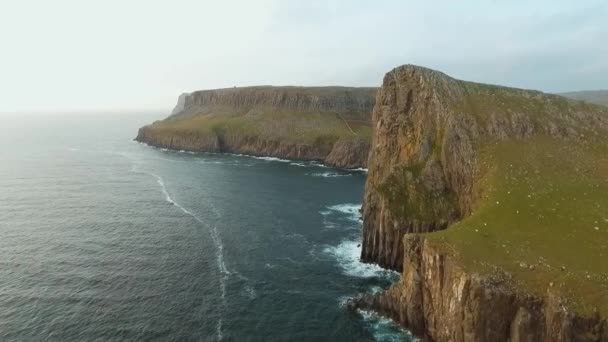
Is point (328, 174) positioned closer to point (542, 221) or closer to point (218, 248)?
point (218, 248)

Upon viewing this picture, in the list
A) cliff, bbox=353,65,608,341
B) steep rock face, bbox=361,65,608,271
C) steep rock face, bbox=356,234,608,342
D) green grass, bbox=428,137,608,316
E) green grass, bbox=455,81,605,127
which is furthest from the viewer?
green grass, bbox=455,81,605,127

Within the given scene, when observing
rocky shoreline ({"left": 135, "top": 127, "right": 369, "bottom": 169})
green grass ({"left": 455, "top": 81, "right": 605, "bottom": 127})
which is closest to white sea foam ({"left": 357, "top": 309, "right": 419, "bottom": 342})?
green grass ({"left": 455, "top": 81, "right": 605, "bottom": 127})

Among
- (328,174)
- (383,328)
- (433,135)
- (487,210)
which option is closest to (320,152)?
(328,174)

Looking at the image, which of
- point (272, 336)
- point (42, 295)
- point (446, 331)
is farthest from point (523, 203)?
point (42, 295)

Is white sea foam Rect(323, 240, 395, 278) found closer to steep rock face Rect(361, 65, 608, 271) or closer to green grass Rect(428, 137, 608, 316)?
steep rock face Rect(361, 65, 608, 271)

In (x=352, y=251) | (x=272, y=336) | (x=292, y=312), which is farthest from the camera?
(x=352, y=251)

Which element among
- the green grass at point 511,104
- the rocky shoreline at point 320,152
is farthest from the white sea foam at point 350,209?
the rocky shoreline at point 320,152

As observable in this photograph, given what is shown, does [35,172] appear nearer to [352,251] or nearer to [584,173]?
[352,251]
